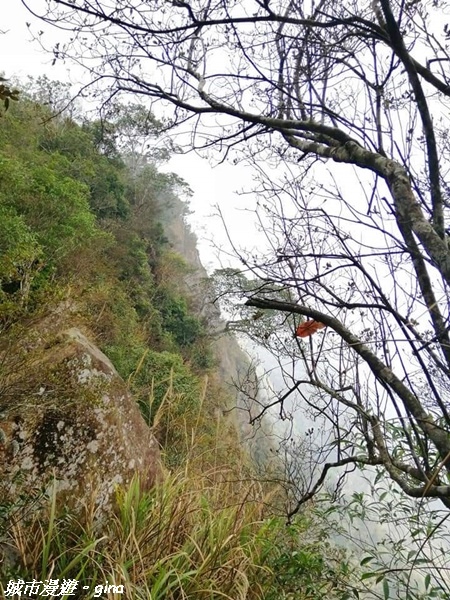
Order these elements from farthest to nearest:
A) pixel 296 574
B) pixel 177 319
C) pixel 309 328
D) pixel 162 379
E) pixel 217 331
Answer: pixel 217 331
pixel 177 319
pixel 162 379
pixel 296 574
pixel 309 328

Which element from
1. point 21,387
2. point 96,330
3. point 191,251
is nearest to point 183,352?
point 96,330

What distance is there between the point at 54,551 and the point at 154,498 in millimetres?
471

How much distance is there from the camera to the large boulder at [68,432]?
2.04m

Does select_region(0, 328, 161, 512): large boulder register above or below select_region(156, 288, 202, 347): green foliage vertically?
below

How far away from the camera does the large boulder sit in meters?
2.04

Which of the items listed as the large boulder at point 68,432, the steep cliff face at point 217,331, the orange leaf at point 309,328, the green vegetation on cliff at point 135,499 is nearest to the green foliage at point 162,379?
the green vegetation on cliff at point 135,499

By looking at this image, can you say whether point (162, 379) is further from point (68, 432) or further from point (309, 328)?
point (309, 328)

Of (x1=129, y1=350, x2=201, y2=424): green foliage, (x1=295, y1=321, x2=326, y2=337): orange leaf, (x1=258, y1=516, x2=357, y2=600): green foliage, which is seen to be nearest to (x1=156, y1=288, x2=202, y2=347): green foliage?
(x1=129, y1=350, x2=201, y2=424): green foliage

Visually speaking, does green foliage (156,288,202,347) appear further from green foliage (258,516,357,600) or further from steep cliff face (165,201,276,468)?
green foliage (258,516,357,600)

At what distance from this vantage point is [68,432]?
2.26m

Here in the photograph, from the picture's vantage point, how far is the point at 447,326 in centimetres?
104

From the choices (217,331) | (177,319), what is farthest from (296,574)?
(217,331)

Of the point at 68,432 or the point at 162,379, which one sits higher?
the point at 162,379

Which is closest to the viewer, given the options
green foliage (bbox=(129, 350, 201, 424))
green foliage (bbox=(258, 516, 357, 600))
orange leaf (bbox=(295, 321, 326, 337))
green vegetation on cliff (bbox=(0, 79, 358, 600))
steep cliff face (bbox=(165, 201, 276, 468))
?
orange leaf (bbox=(295, 321, 326, 337))
